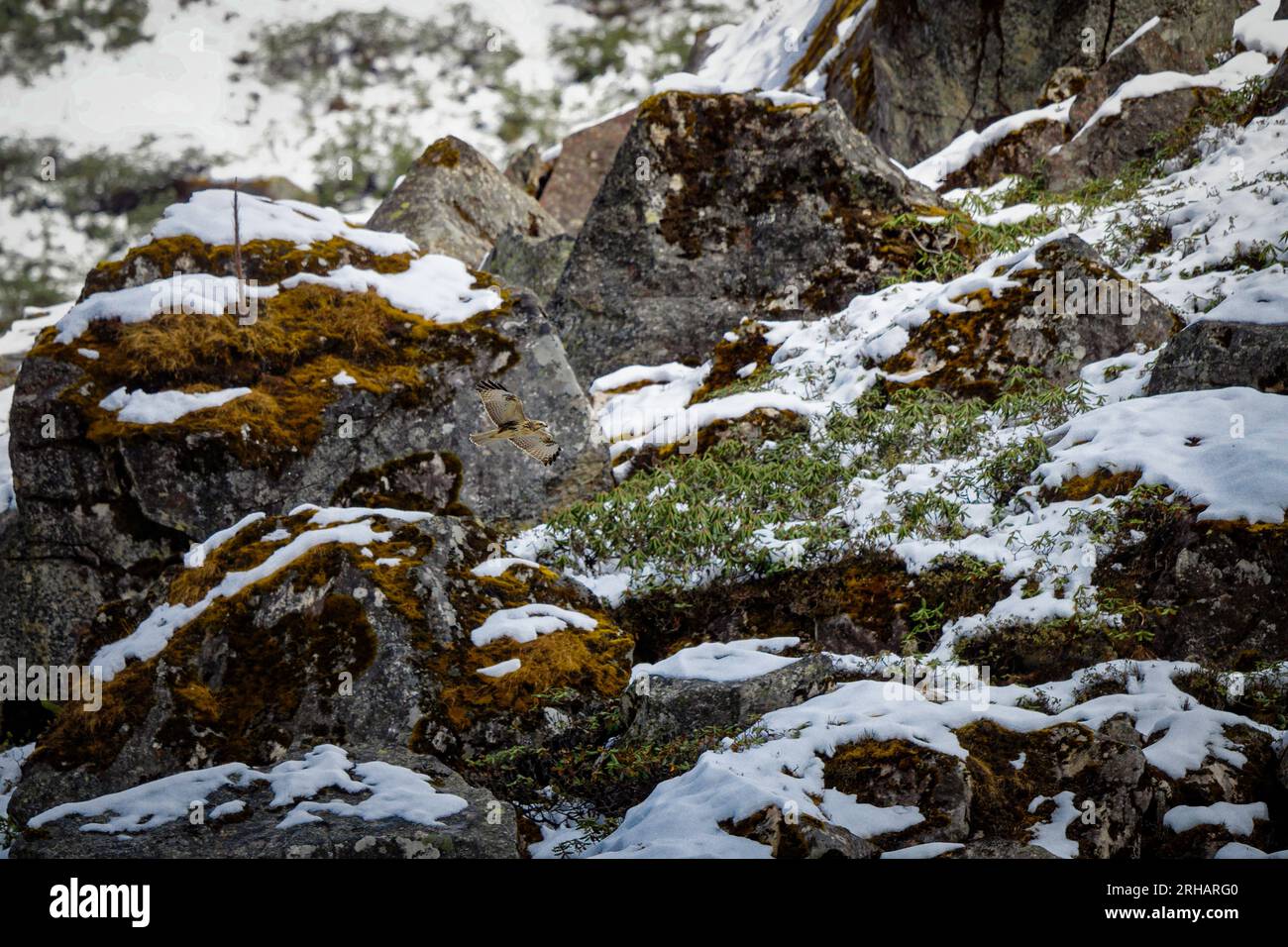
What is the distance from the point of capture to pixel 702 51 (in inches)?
1251

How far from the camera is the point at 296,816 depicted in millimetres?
4930

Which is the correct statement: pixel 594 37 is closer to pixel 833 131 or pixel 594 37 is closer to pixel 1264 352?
pixel 833 131

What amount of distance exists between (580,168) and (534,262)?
25.6ft

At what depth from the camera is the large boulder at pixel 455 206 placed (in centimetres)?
1661

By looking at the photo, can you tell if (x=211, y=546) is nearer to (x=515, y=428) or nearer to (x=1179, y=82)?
(x=515, y=428)

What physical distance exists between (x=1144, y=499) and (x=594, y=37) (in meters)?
31.5

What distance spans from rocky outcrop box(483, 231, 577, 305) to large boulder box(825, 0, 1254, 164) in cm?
691

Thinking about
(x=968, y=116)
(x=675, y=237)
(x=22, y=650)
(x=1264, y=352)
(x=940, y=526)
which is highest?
(x=968, y=116)

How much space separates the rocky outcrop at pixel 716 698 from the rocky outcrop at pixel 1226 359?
13.4ft

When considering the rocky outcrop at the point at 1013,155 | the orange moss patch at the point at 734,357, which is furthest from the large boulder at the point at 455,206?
the rocky outcrop at the point at 1013,155

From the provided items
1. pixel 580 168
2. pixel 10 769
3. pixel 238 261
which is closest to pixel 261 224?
pixel 238 261

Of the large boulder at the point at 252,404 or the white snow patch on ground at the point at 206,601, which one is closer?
the white snow patch on ground at the point at 206,601

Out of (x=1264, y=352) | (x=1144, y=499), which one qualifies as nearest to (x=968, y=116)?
(x=1264, y=352)

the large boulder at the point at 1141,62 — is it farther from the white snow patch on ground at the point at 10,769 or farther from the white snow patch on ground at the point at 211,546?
the white snow patch on ground at the point at 10,769
